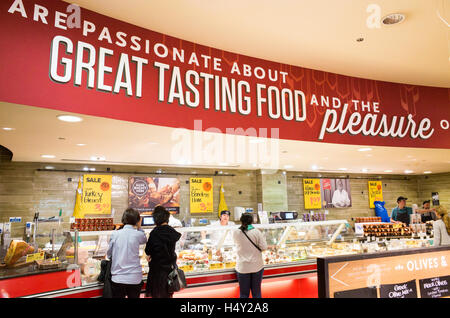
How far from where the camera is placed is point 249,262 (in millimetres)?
4246

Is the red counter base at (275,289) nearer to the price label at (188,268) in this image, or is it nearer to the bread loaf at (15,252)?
the price label at (188,268)

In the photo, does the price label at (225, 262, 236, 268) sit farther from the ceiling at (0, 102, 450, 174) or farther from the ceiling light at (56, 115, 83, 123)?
the ceiling light at (56, 115, 83, 123)

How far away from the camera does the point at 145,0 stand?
11.5 feet

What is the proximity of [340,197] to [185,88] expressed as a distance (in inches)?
363

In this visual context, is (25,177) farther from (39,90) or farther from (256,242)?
(256,242)

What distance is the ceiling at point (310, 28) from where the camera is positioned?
3646 millimetres

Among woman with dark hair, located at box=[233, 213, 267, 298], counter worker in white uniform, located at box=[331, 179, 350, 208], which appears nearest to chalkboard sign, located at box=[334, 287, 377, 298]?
woman with dark hair, located at box=[233, 213, 267, 298]

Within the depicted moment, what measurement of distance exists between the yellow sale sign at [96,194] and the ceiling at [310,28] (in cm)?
512

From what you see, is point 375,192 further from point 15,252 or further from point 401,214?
point 15,252

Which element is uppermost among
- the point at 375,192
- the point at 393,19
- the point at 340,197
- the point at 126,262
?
the point at 393,19

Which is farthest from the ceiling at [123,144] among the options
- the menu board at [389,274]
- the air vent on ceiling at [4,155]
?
the menu board at [389,274]

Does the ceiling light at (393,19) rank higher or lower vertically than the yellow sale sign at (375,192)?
higher

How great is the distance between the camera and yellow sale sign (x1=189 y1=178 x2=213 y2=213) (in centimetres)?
920

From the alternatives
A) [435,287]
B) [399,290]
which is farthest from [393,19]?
[399,290]
